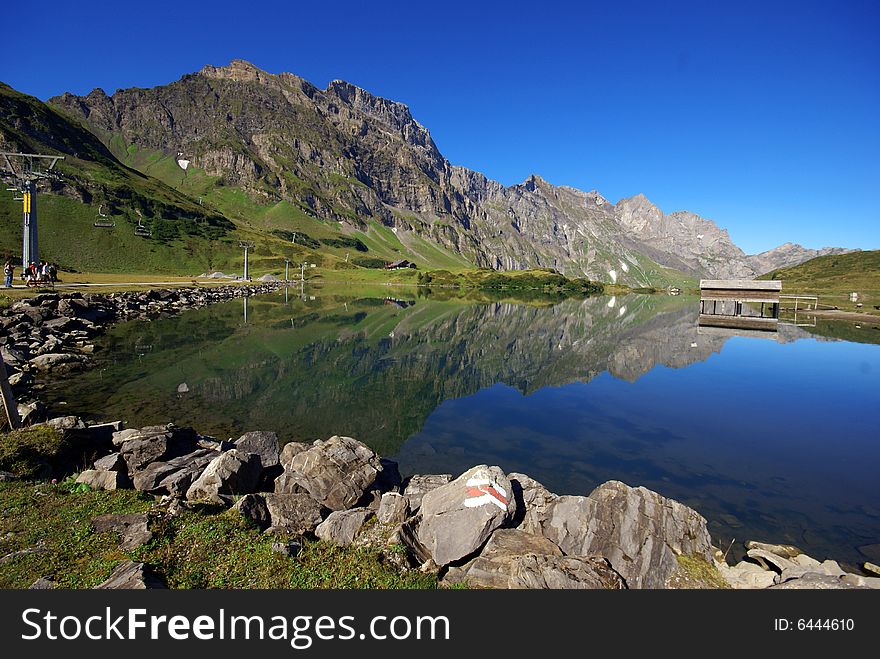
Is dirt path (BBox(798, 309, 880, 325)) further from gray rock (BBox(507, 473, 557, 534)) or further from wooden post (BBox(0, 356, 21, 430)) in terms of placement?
wooden post (BBox(0, 356, 21, 430))

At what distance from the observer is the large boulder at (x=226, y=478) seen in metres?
13.8

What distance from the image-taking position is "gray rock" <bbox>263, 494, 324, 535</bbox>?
1329 centimetres

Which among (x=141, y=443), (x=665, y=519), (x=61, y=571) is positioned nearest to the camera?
(x=61, y=571)

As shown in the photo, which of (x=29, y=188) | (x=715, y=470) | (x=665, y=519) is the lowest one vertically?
(x=715, y=470)

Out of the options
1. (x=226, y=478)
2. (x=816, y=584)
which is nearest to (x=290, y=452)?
(x=226, y=478)

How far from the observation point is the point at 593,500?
531 inches

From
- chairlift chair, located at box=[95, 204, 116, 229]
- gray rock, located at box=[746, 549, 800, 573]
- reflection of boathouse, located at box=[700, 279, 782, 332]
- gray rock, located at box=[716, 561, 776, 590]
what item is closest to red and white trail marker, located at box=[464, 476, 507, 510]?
gray rock, located at box=[716, 561, 776, 590]

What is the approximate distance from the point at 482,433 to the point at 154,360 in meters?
32.3

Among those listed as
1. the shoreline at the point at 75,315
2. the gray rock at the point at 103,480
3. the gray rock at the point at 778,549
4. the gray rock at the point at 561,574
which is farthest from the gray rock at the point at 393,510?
the shoreline at the point at 75,315

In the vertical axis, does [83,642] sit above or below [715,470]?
above

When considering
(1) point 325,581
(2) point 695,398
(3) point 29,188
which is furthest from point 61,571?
(3) point 29,188

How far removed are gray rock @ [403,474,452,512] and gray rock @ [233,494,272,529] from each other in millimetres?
4629

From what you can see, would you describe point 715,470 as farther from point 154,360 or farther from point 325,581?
point 154,360

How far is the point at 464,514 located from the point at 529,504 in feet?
9.73
